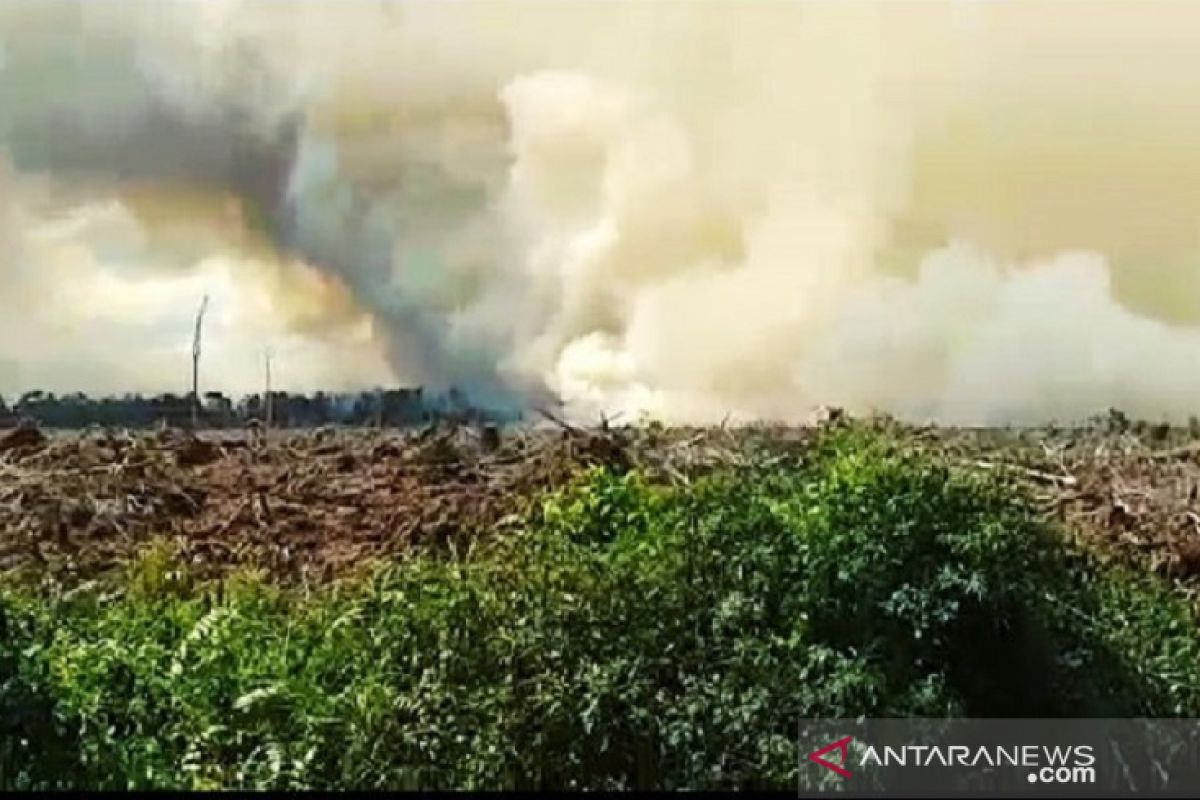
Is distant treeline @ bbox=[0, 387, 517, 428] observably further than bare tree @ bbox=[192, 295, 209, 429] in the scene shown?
Yes

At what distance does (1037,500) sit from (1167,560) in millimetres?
319

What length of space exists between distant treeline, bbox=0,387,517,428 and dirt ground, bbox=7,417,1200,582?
4 centimetres

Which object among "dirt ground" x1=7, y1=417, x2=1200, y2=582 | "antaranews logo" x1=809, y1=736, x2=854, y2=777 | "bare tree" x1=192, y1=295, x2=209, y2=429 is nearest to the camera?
"antaranews logo" x1=809, y1=736, x2=854, y2=777

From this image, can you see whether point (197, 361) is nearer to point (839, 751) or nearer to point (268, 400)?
point (268, 400)

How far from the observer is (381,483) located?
16.3 feet

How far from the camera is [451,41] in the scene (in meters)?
4.80

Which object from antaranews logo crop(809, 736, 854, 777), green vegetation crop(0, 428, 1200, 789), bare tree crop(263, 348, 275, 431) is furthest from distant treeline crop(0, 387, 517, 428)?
antaranews logo crop(809, 736, 854, 777)

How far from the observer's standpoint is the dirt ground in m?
4.64

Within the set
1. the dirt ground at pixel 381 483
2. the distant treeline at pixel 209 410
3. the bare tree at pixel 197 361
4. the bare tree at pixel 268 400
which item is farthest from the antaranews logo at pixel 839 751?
the bare tree at pixel 197 361

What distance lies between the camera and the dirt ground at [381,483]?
15.2ft

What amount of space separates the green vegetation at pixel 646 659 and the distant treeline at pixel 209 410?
93 cm

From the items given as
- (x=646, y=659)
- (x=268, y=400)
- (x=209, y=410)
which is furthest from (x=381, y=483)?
(x=646, y=659)

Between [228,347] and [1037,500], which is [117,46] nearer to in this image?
[228,347]

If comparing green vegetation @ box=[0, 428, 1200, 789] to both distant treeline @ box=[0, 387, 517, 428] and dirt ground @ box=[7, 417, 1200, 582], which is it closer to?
dirt ground @ box=[7, 417, 1200, 582]
